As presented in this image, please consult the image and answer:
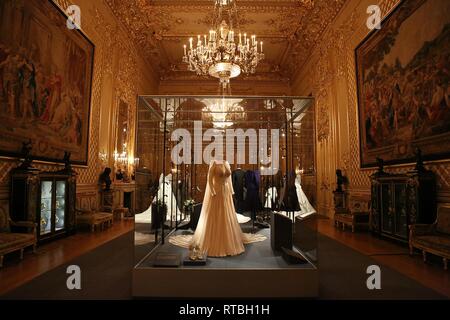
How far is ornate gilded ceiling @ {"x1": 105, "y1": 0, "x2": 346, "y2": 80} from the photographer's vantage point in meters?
9.09

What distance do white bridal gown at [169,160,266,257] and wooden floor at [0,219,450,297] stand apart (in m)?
2.39

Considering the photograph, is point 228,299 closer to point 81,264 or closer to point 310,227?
point 310,227

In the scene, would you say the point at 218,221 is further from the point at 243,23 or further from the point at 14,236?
the point at 243,23

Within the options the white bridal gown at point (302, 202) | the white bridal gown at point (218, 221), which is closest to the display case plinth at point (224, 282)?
the white bridal gown at point (218, 221)

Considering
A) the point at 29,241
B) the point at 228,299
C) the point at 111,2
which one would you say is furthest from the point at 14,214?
the point at 111,2

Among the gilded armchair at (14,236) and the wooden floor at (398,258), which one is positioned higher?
the gilded armchair at (14,236)

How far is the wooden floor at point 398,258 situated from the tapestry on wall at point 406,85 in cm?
188

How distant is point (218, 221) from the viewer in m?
3.84

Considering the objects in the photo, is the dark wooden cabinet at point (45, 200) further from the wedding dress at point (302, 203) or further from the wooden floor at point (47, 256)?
the wedding dress at point (302, 203)

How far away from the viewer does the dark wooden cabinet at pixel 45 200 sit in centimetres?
495

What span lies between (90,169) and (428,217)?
845 cm

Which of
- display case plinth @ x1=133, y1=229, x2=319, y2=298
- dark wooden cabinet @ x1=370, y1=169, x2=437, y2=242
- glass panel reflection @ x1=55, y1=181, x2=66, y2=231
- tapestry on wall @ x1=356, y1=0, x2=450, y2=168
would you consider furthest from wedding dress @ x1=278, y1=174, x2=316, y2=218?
glass panel reflection @ x1=55, y1=181, x2=66, y2=231

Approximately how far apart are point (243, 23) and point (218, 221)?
9.07 metres

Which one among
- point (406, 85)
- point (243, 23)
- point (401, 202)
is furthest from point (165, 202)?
point (243, 23)
